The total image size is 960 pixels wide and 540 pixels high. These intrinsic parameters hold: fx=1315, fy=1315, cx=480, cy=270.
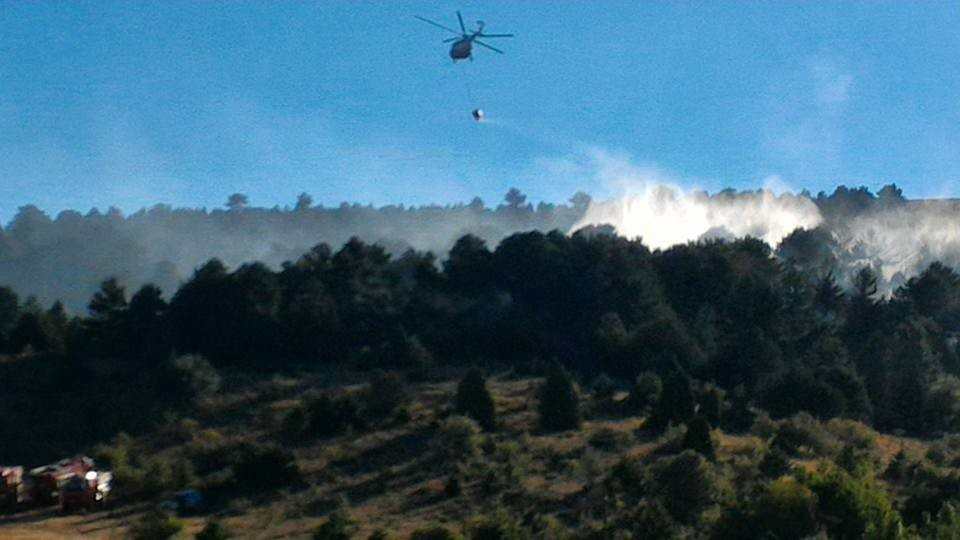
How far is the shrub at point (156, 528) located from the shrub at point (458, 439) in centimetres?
865

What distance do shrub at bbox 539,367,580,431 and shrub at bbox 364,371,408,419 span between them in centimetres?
483

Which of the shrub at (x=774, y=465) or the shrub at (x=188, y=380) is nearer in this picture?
the shrub at (x=774, y=465)

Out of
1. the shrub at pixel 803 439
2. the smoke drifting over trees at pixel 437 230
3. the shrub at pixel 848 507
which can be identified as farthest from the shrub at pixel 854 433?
the smoke drifting over trees at pixel 437 230

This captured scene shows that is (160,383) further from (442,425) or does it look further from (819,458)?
(819,458)

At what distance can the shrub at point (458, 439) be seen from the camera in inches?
1378

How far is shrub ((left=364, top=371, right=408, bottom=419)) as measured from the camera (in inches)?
1607

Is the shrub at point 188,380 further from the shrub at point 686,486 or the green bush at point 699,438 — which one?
the shrub at point 686,486

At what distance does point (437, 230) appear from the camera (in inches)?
5925

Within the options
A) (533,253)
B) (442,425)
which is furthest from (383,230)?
(442,425)

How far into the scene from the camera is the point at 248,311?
50.4 m

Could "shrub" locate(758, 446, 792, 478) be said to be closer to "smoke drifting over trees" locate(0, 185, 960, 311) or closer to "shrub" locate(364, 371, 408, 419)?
"shrub" locate(364, 371, 408, 419)

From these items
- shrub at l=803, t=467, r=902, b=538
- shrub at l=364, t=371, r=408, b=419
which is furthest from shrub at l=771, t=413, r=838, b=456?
shrub at l=364, t=371, r=408, b=419

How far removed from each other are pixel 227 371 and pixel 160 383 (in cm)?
390

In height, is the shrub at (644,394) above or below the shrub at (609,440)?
above
